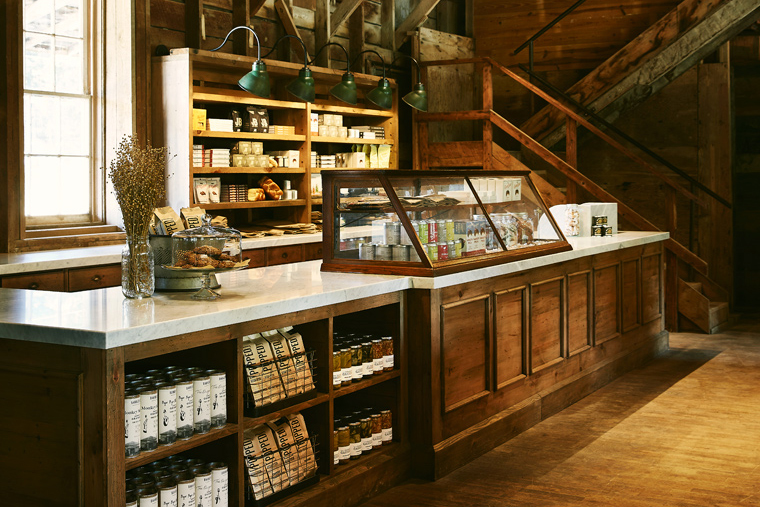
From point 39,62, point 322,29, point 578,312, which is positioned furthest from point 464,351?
point 322,29

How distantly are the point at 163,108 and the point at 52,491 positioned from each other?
164 inches

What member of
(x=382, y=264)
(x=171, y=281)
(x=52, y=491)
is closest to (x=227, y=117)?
(x=382, y=264)

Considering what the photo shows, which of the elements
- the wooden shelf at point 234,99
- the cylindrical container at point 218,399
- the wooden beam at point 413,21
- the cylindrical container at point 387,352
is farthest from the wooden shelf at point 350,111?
the cylindrical container at point 218,399

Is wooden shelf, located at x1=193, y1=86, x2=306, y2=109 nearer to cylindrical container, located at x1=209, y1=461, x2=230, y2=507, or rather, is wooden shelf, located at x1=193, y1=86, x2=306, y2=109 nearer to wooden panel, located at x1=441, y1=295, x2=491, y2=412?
wooden panel, located at x1=441, y1=295, x2=491, y2=412

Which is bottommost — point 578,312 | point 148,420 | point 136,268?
point 148,420

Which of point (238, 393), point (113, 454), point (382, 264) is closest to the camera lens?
point (113, 454)

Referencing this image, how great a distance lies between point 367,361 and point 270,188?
3535mm

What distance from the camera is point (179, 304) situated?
128 inches

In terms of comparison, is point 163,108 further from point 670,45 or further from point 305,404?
point 670,45

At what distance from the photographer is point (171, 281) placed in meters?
3.65

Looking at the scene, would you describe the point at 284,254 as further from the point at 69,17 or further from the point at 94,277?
the point at 69,17

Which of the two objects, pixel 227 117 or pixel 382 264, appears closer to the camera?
pixel 382 264

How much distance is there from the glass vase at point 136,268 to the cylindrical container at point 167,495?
794 mm

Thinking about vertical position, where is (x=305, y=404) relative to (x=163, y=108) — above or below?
below
